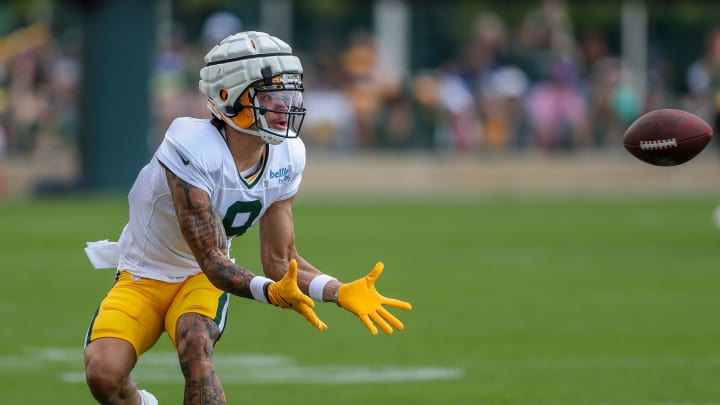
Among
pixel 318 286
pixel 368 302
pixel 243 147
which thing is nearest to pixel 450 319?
pixel 243 147

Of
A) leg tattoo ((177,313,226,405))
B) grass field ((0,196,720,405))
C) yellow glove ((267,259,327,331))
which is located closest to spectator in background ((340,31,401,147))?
grass field ((0,196,720,405))

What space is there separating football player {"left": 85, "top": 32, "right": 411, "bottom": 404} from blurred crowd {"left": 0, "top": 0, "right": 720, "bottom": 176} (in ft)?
55.0

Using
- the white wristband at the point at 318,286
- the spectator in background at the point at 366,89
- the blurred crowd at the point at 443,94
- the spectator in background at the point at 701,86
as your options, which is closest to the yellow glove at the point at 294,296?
the white wristband at the point at 318,286

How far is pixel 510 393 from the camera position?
7504 millimetres

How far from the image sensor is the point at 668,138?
6.06 meters

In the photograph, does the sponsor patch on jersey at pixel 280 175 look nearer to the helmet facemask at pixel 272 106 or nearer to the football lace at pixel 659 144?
the helmet facemask at pixel 272 106

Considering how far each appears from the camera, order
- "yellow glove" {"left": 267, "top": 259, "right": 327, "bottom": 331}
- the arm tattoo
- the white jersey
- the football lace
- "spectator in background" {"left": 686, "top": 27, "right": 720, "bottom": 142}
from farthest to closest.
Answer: "spectator in background" {"left": 686, "top": 27, "right": 720, "bottom": 142} < the football lace < the white jersey < the arm tattoo < "yellow glove" {"left": 267, "top": 259, "right": 327, "bottom": 331}

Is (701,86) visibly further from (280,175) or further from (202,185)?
(202,185)

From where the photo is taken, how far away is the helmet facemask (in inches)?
224

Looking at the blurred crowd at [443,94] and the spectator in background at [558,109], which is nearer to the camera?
the blurred crowd at [443,94]

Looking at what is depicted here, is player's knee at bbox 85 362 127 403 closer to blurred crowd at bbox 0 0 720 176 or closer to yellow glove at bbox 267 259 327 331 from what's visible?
yellow glove at bbox 267 259 327 331

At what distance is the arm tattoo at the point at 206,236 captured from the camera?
17.7 feet

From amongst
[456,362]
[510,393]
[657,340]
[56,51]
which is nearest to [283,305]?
[510,393]

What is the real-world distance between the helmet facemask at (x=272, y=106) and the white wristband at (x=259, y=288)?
0.66 metres
